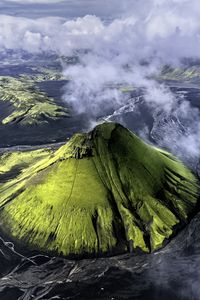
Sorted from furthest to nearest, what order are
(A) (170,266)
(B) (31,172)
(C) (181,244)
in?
(B) (31,172), (C) (181,244), (A) (170,266)

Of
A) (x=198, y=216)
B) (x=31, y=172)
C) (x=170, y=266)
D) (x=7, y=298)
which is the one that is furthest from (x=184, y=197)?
(x=7, y=298)

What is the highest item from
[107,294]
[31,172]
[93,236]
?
[31,172]

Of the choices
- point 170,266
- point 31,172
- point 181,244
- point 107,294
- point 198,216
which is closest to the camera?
point 107,294

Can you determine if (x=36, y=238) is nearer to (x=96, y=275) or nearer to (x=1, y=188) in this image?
(x=96, y=275)

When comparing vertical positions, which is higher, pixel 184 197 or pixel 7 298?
pixel 184 197

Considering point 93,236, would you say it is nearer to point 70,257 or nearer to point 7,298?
point 70,257

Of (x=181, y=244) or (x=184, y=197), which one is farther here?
(x=184, y=197)
